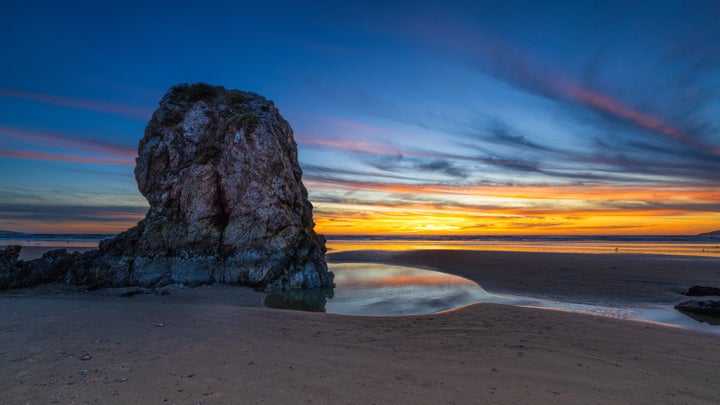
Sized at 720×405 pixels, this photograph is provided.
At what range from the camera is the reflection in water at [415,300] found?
13.3 metres

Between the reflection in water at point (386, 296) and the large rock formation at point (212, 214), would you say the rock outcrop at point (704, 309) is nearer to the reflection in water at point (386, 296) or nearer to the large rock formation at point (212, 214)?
the reflection in water at point (386, 296)

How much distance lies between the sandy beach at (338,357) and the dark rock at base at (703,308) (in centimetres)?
430

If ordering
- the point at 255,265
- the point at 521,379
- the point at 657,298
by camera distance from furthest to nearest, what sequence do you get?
the point at 255,265
the point at 657,298
the point at 521,379

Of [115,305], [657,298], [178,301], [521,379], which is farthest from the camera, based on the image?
[657,298]

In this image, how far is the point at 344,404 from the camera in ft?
17.0

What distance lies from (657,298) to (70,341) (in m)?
22.8

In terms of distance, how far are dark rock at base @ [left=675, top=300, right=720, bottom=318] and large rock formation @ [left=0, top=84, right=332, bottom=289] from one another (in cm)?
1704

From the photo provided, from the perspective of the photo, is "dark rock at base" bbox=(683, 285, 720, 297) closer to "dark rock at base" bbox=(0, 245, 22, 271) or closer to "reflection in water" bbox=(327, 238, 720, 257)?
"reflection in water" bbox=(327, 238, 720, 257)

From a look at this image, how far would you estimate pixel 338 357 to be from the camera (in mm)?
7379

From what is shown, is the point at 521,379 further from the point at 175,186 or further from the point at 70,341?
the point at 175,186

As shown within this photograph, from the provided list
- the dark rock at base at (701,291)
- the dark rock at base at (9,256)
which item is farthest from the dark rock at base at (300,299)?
the dark rock at base at (701,291)

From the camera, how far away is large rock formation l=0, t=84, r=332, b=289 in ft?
61.9

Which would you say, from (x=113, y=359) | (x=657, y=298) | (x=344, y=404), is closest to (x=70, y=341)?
(x=113, y=359)

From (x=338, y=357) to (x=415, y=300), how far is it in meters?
9.62
